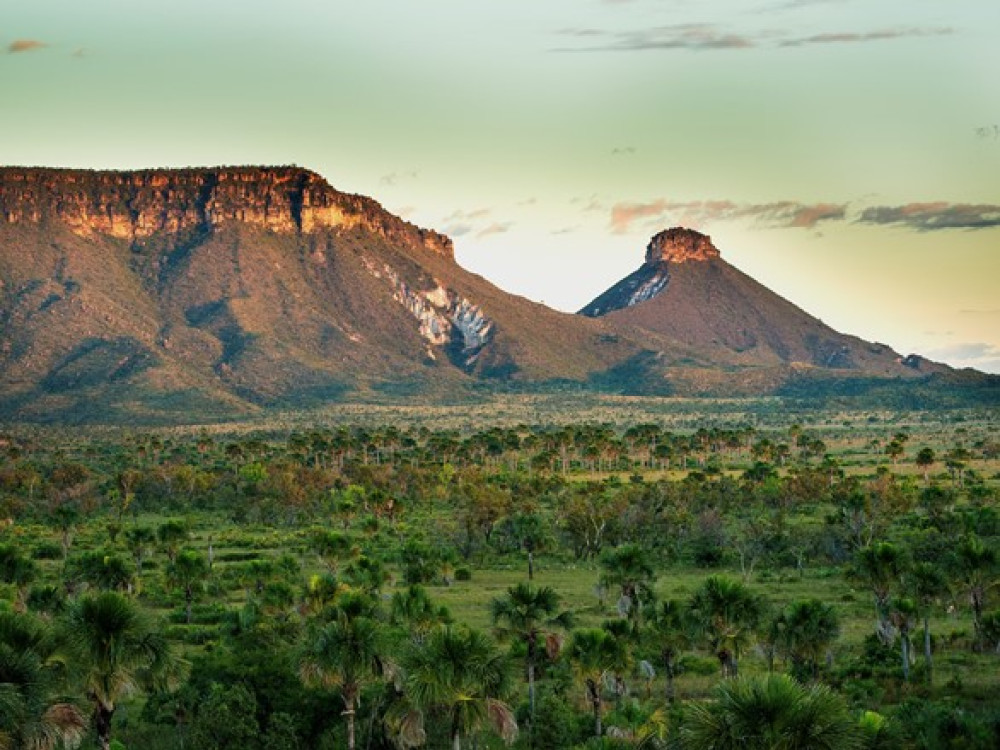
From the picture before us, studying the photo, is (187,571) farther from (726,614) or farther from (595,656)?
(726,614)

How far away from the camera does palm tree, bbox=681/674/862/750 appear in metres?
21.2

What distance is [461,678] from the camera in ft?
97.6

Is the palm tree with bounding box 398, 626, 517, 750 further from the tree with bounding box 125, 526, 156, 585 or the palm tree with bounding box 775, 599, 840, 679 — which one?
the tree with bounding box 125, 526, 156, 585

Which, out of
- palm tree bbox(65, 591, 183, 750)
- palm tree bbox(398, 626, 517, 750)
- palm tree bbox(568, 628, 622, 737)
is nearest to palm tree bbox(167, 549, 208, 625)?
palm tree bbox(568, 628, 622, 737)

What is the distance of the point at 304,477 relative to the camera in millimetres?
119562

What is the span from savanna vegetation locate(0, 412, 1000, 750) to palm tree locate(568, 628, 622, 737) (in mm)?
102

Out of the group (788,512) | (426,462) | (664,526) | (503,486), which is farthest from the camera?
(426,462)

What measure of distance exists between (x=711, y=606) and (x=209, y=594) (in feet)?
131

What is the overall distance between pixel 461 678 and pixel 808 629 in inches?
671

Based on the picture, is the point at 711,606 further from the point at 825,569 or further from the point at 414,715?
the point at 825,569

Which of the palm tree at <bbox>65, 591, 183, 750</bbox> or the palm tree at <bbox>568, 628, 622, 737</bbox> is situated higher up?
the palm tree at <bbox>65, 591, 183, 750</bbox>

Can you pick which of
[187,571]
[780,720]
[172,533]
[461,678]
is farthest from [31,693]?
[172,533]

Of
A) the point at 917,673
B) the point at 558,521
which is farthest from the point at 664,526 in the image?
the point at 917,673

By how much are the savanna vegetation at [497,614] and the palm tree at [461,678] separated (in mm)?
76
